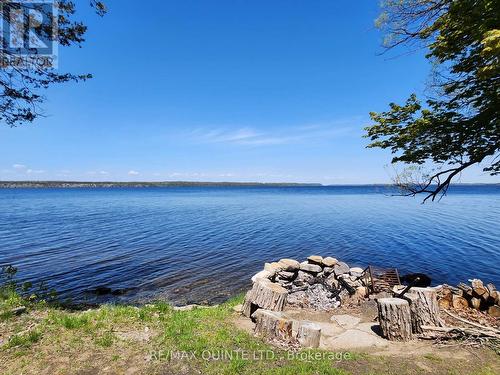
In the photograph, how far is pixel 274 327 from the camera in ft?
25.5

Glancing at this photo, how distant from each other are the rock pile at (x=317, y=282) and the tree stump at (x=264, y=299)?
140 centimetres

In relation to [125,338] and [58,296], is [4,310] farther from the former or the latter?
[58,296]

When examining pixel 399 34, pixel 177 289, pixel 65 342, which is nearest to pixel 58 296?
pixel 177 289

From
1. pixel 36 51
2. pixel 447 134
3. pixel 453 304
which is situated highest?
pixel 36 51

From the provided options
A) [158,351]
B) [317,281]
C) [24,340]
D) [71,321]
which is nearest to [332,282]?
[317,281]

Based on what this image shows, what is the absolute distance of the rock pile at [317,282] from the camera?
12.0 meters

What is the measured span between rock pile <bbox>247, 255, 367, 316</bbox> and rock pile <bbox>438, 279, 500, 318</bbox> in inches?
122

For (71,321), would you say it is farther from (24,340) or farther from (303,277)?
(303,277)

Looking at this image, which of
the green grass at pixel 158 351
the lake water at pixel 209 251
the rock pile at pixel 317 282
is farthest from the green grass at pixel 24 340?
the lake water at pixel 209 251

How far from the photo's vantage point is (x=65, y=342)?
699 centimetres

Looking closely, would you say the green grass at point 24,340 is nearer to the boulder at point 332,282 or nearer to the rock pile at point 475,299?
the boulder at point 332,282

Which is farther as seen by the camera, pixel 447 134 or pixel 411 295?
pixel 447 134

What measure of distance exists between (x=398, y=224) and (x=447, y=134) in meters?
32.1

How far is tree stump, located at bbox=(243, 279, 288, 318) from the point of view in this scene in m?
9.54
